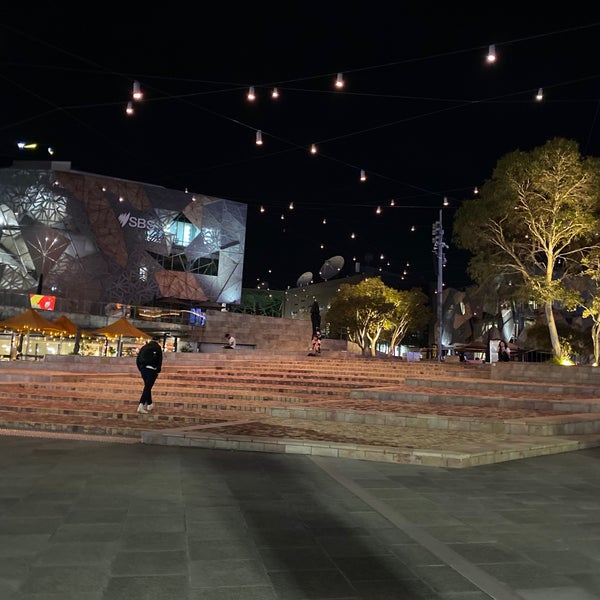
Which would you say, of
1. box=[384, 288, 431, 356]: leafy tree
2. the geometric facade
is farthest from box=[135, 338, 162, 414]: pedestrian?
the geometric facade

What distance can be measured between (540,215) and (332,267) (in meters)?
60.9

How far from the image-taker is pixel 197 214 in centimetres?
6112

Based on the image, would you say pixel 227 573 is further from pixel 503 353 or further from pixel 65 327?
pixel 65 327

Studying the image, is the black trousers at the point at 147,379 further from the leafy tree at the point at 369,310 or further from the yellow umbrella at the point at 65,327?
the leafy tree at the point at 369,310

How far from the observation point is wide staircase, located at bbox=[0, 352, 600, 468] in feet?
26.4

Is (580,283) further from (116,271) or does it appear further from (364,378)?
(116,271)

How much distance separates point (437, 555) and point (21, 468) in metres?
4.98

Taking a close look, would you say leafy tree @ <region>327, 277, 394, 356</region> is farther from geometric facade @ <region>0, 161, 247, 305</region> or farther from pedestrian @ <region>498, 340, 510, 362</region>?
pedestrian @ <region>498, 340, 510, 362</region>

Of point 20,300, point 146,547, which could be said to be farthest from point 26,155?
point 146,547

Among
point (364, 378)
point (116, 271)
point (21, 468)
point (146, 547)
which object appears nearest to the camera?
point (146, 547)

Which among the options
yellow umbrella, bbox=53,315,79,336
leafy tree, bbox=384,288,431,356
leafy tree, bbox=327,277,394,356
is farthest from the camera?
leafy tree, bbox=384,288,431,356

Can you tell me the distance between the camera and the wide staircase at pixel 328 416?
26.4 ft

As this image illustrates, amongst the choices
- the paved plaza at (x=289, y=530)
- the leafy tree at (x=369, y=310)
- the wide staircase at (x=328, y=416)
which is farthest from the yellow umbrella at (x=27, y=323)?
the leafy tree at (x=369, y=310)

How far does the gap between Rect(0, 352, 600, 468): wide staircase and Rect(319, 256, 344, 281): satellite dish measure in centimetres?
6206
